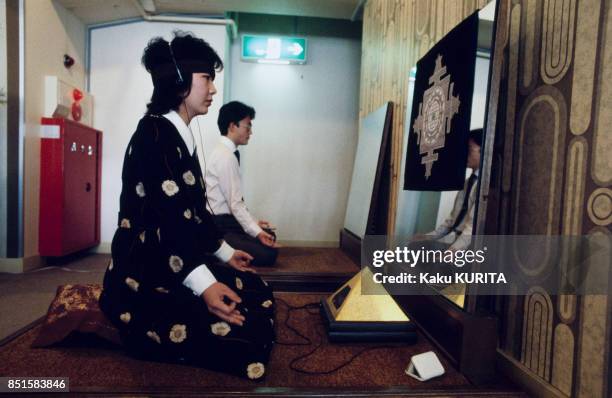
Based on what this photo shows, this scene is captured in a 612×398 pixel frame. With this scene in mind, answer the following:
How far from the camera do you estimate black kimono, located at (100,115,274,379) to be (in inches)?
46.1

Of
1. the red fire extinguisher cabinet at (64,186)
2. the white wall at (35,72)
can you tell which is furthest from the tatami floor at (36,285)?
the white wall at (35,72)

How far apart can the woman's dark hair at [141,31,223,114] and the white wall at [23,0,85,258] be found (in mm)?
2255

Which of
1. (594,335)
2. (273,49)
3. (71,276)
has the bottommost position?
(71,276)

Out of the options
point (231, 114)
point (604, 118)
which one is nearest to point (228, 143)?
point (231, 114)

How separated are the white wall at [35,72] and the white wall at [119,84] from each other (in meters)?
0.51

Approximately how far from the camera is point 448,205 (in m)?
1.66

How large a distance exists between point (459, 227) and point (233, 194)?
1.40 meters

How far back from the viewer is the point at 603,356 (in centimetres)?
88

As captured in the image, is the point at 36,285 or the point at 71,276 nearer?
the point at 36,285

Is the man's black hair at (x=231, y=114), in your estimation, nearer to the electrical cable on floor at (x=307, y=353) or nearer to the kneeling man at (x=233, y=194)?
the kneeling man at (x=233, y=194)

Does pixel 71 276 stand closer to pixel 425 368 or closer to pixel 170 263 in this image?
pixel 170 263

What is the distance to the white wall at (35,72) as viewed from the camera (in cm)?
295

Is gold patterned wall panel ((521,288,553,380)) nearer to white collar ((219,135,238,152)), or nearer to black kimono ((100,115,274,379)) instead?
black kimono ((100,115,274,379))

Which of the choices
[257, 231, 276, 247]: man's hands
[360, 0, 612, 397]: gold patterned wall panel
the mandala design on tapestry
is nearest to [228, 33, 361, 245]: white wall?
[257, 231, 276, 247]: man's hands
